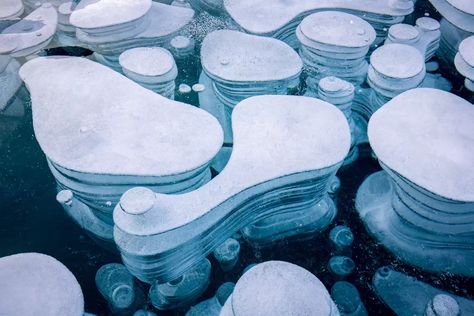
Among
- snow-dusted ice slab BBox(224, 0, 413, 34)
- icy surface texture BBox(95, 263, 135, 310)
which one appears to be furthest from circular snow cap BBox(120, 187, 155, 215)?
snow-dusted ice slab BBox(224, 0, 413, 34)

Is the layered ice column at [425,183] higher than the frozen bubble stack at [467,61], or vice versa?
the frozen bubble stack at [467,61]

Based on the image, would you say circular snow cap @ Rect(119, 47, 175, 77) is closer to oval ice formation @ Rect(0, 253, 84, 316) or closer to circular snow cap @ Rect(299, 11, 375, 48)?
circular snow cap @ Rect(299, 11, 375, 48)

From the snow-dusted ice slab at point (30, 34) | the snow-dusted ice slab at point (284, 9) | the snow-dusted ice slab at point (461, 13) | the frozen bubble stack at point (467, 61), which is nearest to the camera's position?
the frozen bubble stack at point (467, 61)

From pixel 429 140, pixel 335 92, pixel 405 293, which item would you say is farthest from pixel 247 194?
pixel 405 293

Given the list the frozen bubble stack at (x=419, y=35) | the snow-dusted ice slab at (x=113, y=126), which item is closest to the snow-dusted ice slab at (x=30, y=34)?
the snow-dusted ice slab at (x=113, y=126)

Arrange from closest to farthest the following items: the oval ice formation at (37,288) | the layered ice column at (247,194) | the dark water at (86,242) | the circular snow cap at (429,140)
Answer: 1. the oval ice formation at (37,288)
2. the layered ice column at (247,194)
3. the circular snow cap at (429,140)
4. the dark water at (86,242)

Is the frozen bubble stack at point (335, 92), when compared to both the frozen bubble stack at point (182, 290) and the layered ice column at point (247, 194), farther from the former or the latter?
the frozen bubble stack at point (182, 290)

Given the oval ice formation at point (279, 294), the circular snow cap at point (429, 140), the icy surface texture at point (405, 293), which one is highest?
the circular snow cap at point (429, 140)
